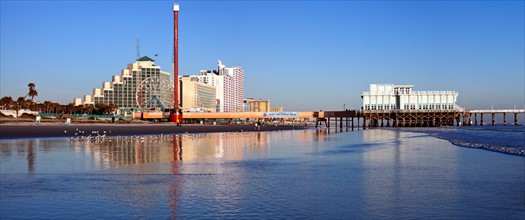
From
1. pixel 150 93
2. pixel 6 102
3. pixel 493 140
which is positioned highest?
pixel 150 93

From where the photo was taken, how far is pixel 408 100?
125250mm

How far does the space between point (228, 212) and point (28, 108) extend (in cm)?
12452

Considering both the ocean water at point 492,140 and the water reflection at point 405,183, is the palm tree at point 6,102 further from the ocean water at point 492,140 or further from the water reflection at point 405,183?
the water reflection at point 405,183

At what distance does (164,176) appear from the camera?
1507 centimetres

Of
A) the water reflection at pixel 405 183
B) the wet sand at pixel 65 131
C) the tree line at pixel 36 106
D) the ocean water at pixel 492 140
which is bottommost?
the ocean water at pixel 492 140

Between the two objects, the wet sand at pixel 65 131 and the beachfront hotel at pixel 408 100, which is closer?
the wet sand at pixel 65 131

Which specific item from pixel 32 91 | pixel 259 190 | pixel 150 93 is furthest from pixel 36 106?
pixel 259 190

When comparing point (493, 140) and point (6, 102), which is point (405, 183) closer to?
point (493, 140)

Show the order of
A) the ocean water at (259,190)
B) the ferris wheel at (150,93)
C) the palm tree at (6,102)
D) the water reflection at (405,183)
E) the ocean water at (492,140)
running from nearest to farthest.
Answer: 1. the ocean water at (259,190)
2. the water reflection at (405,183)
3. the ocean water at (492,140)
4. the palm tree at (6,102)
5. the ferris wheel at (150,93)

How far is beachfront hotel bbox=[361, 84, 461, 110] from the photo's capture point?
12494 cm

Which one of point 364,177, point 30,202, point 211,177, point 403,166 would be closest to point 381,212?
point 364,177

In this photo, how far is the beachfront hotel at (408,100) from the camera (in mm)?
124938

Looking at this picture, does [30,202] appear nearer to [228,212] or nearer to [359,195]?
[228,212]

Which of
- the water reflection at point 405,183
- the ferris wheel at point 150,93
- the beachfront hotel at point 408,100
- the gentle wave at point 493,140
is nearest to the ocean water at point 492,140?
the gentle wave at point 493,140
